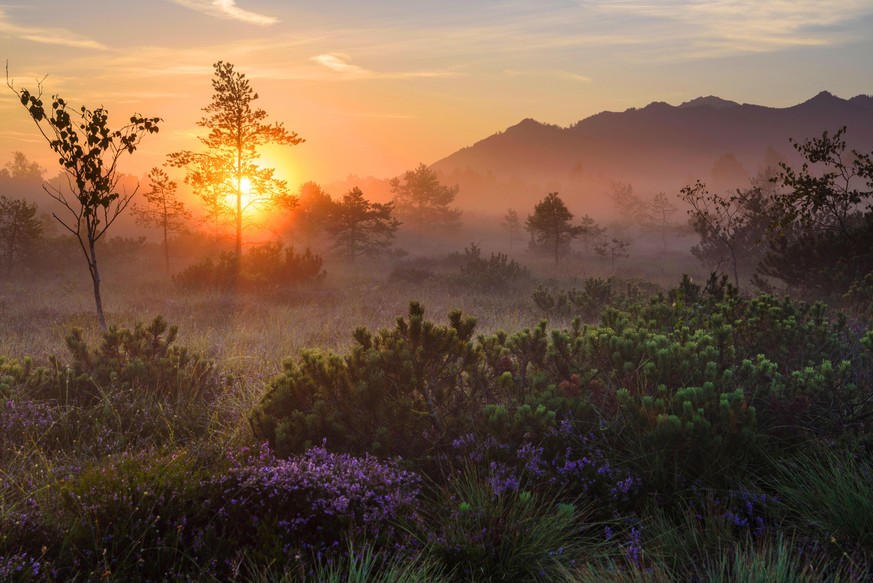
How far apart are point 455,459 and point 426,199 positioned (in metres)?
58.6

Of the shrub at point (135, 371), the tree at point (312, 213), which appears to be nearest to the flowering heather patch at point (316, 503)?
the shrub at point (135, 371)

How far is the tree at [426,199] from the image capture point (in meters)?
62.0

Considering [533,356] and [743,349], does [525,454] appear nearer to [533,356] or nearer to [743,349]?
[533,356]

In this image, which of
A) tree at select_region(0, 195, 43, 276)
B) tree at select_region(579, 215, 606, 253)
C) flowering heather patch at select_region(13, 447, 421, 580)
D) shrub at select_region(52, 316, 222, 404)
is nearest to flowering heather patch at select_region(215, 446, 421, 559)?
flowering heather patch at select_region(13, 447, 421, 580)

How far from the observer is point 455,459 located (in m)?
4.47

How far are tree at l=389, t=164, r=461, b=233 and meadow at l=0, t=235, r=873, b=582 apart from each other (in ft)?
181

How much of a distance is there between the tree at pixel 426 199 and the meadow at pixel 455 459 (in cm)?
5531

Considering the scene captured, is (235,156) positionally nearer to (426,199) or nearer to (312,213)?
(312,213)

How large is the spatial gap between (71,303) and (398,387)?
14.4 metres

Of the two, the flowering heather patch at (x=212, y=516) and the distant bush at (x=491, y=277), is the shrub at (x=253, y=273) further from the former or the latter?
the flowering heather patch at (x=212, y=516)

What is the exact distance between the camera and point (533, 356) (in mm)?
5539

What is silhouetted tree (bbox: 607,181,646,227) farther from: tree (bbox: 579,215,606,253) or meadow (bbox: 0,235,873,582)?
meadow (bbox: 0,235,873,582)

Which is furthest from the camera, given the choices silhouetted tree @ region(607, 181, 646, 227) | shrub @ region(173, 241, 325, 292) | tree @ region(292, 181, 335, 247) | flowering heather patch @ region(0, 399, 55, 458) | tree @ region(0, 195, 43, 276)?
silhouetted tree @ region(607, 181, 646, 227)

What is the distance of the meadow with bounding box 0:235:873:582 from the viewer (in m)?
3.12
